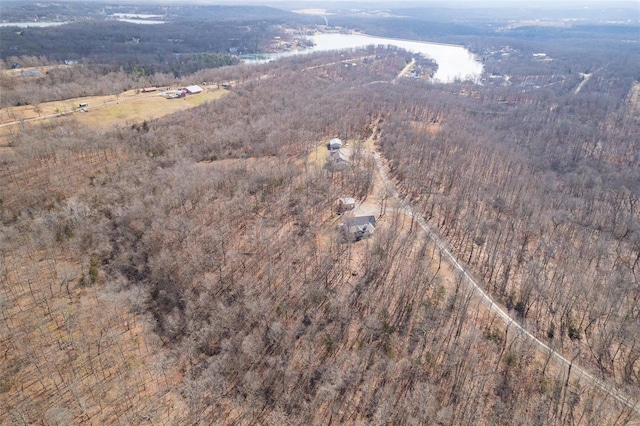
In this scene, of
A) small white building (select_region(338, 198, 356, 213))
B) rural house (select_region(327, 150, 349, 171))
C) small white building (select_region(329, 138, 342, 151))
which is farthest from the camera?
small white building (select_region(329, 138, 342, 151))

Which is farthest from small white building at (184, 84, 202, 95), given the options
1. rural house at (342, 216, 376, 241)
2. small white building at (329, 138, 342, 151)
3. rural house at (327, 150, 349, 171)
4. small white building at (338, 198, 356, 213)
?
rural house at (342, 216, 376, 241)

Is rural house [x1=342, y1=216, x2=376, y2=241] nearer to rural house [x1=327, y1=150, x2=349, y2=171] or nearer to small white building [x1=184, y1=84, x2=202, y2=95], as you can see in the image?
rural house [x1=327, y1=150, x2=349, y2=171]

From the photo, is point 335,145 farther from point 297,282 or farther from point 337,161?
point 297,282

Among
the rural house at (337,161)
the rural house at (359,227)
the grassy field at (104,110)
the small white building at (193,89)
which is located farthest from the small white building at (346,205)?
the small white building at (193,89)

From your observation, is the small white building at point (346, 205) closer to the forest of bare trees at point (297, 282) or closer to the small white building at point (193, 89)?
the forest of bare trees at point (297, 282)

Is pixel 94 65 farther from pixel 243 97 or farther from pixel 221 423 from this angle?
pixel 221 423
